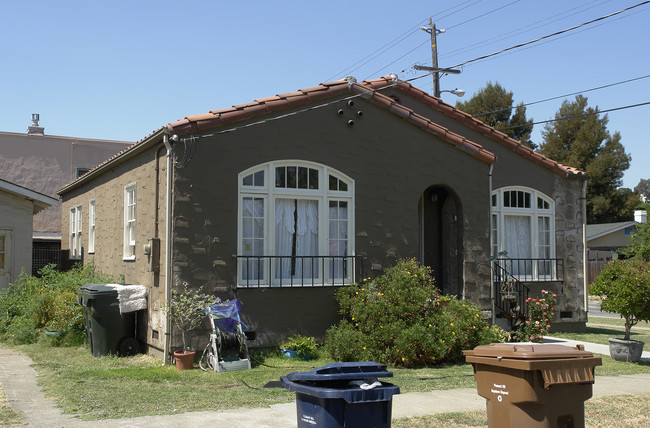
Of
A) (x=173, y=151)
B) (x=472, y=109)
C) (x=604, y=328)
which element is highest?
(x=472, y=109)

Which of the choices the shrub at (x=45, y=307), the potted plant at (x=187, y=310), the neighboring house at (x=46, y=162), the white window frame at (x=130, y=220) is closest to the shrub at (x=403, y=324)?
the potted plant at (x=187, y=310)

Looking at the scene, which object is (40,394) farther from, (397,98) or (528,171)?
(528,171)

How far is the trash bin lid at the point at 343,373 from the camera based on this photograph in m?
5.15

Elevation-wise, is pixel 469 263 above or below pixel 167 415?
above

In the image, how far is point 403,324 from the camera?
11055 millimetres

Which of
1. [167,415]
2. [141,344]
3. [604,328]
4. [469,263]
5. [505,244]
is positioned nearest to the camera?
[167,415]

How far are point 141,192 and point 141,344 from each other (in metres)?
2.90

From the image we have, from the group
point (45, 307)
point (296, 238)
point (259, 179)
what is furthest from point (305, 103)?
point (45, 307)

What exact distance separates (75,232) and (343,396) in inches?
618

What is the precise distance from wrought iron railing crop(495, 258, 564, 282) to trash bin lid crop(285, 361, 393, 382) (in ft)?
35.4

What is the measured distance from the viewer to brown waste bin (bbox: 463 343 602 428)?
5719mm

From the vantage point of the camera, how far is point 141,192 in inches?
492

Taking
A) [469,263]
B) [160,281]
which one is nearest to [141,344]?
[160,281]

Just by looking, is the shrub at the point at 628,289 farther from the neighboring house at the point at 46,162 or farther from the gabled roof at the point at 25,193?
the neighboring house at the point at 46,162
